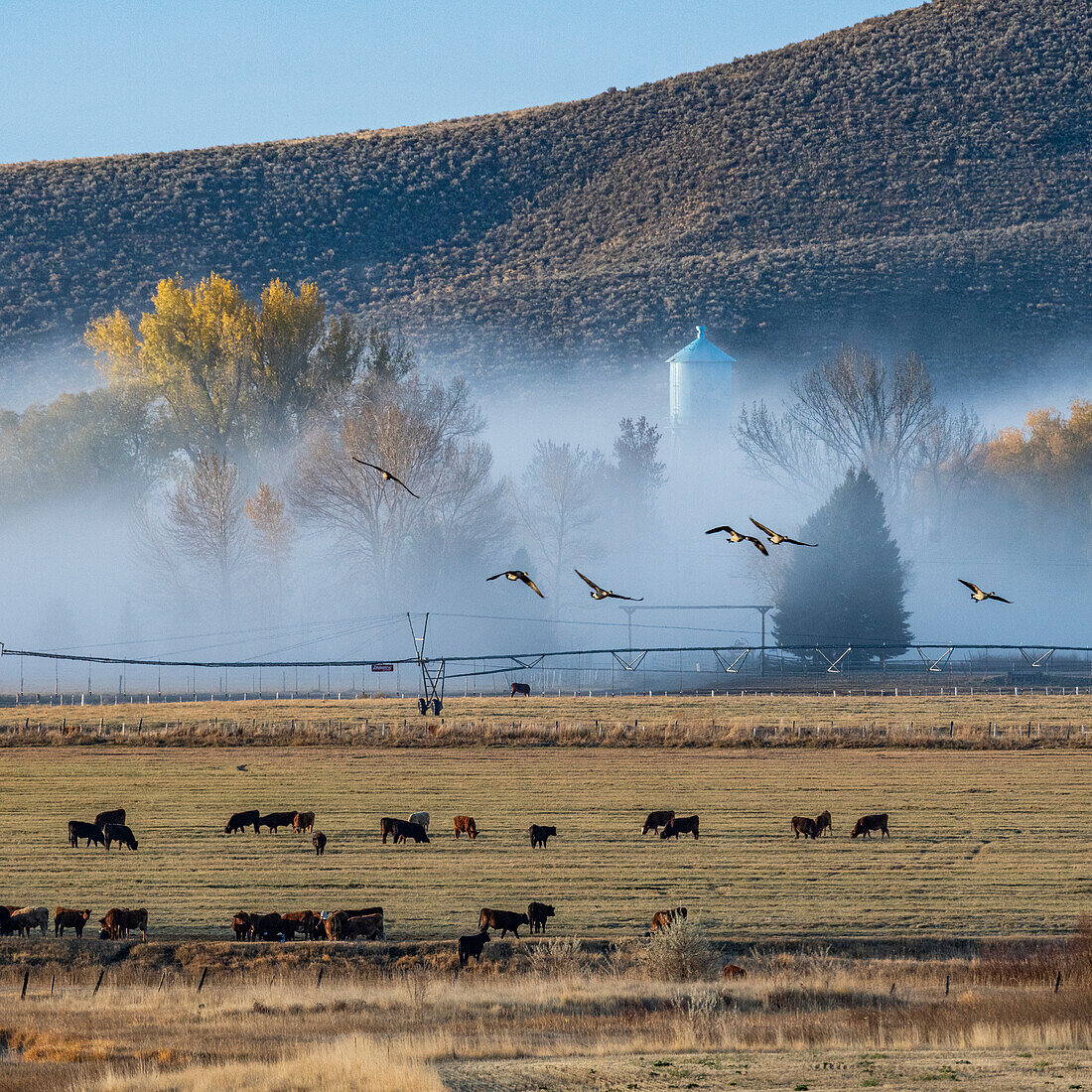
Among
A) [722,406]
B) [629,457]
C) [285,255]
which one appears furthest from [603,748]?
[285,255]

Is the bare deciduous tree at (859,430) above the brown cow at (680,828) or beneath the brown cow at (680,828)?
above

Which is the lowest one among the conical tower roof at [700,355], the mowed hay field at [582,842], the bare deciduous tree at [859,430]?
the mowed hay field at [582,842]

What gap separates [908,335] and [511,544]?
75.9 meters

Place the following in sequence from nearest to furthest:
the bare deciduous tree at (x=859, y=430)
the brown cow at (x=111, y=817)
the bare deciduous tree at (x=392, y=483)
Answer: the brown cow at (x=111, y=817)
the bare deciduous tree at (x=392, y=483)
the bare deciduous tree at (x=859, y=430)

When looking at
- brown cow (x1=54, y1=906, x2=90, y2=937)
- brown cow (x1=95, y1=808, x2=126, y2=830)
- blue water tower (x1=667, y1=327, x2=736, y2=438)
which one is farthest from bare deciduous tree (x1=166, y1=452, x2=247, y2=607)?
brown cow (x1=54, y1=906, x2=90, y2=937)

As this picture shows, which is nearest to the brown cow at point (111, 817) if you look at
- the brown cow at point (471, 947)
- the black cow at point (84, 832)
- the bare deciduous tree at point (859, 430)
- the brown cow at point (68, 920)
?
the black cow at point (84, 832)

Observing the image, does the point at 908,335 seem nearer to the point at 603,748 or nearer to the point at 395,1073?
the point at 603,748

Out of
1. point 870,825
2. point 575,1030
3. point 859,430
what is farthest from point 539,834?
point 859,430

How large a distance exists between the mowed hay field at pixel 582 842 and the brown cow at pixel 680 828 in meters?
0.66

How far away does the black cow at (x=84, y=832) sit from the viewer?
4031 centimetres

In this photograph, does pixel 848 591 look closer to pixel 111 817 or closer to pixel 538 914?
pixel 111 817

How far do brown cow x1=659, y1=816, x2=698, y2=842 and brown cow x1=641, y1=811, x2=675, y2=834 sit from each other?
0.36m

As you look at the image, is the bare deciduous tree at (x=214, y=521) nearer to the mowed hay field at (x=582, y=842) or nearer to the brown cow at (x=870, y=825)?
the mowed hay field at (x=582, y=842)

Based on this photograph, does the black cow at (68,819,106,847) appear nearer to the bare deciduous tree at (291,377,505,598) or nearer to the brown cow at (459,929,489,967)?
the brown cow at (459,929,489,967)
